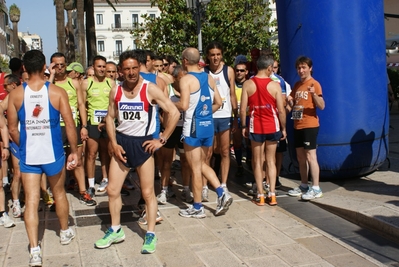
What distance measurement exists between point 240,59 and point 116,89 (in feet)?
10.7

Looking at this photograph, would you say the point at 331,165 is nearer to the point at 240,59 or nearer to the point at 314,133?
the point at 314,133

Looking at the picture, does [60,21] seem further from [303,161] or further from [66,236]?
[66,236]

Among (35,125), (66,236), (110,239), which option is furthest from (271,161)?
(35,125)

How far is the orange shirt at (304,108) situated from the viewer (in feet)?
21.5

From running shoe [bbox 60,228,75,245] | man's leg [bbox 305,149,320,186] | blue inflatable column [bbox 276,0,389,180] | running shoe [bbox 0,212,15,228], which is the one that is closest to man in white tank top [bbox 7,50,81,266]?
running shoe [bbox 60,228,75,245]

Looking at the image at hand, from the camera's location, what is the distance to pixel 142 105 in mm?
4871

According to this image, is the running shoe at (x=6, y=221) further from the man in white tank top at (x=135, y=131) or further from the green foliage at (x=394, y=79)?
the green foliage at (x=394, y=79)

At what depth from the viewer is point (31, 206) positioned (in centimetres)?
469

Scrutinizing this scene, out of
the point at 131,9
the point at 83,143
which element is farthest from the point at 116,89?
the point at 131,9

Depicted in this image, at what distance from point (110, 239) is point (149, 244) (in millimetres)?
433

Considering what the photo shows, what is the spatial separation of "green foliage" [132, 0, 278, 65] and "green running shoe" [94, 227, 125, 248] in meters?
13.6

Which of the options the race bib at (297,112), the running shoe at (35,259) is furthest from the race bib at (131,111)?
the race bib at (297,112)

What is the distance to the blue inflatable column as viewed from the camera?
7062mm

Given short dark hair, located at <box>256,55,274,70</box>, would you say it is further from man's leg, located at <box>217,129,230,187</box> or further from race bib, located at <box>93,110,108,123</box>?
race bib, located at <box>93,110,108,123</box>
